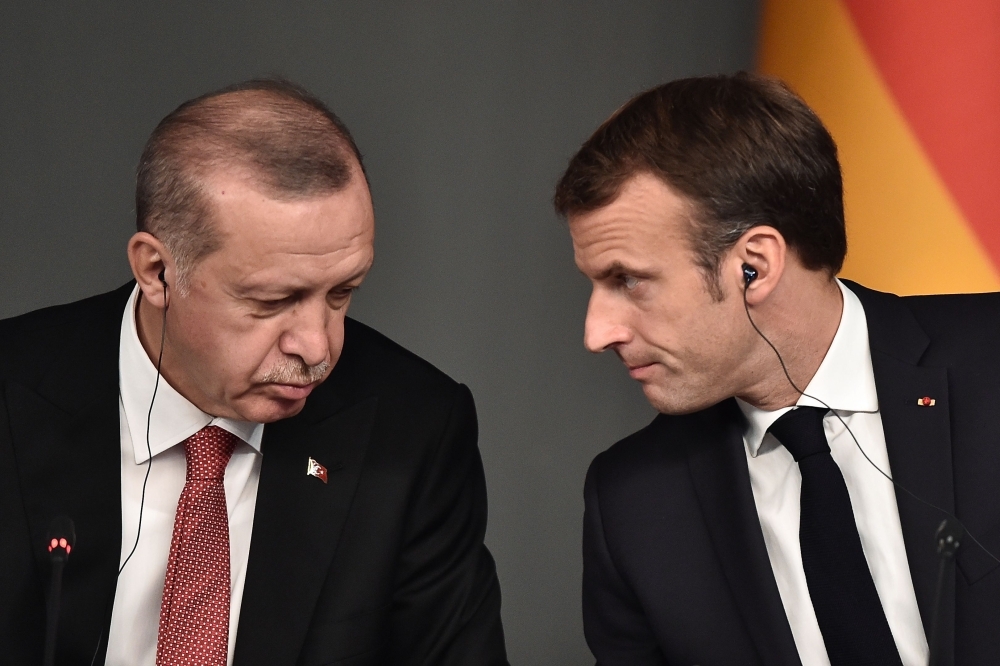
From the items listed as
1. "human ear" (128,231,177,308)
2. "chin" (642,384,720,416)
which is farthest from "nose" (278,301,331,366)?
"chin" (642,384,720,416)

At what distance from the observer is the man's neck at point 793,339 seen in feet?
6.17

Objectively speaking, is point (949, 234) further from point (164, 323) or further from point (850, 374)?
point (164, 323)

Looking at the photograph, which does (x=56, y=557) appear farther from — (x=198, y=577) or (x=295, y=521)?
(x=295, y=521)

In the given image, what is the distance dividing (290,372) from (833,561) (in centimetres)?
85

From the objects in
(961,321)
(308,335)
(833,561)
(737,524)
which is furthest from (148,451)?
(961,321)

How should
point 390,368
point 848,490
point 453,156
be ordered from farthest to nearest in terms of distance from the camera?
1. point 453,156
2. point 390,368
3. point 848,490

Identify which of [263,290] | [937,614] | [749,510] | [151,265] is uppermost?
[151,265]

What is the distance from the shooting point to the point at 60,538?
160 cm

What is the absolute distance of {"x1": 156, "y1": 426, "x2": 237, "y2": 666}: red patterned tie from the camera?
6.15 feet

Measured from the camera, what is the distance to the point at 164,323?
1930 mm

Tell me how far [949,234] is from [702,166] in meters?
0.72

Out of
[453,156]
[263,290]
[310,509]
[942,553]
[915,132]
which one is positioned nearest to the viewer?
[942,553]

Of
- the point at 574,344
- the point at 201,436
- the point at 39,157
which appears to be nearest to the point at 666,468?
the point at 201,436

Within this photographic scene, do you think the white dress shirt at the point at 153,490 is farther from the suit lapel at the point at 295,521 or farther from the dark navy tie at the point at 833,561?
the dark navy tie at the point at 833,561
